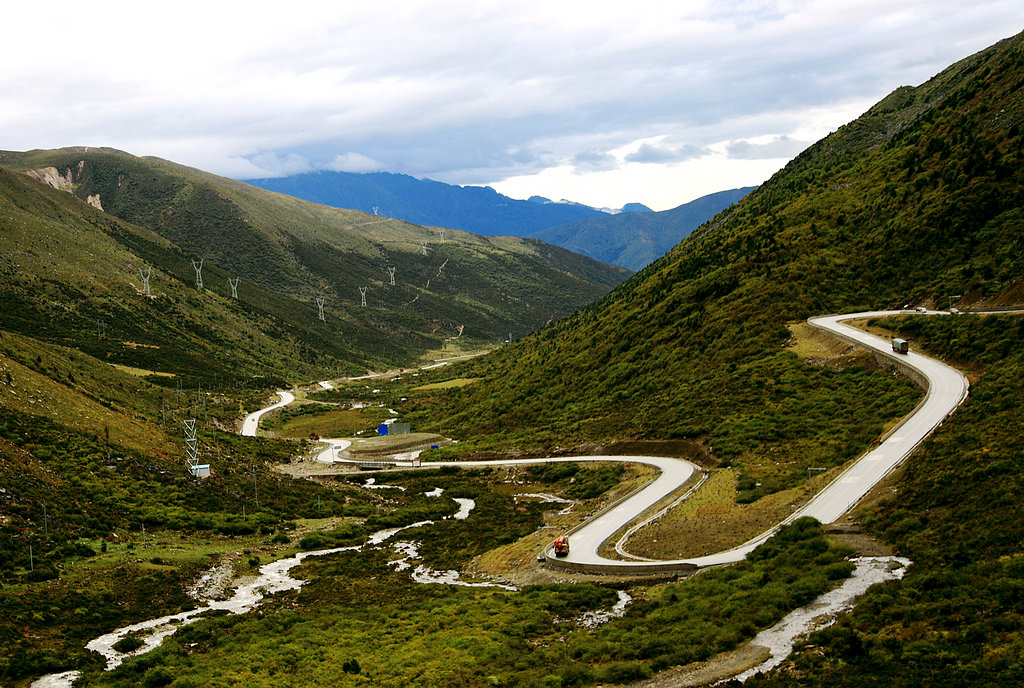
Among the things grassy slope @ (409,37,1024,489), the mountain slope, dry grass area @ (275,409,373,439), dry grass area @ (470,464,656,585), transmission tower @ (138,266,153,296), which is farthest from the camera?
transmission tower @ (138,266,153,296)

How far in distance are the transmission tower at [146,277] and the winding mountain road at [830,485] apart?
484 feet

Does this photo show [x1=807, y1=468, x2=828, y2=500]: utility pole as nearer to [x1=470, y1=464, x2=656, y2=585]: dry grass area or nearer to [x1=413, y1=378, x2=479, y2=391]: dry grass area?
[x1=470, y1=464, x2=656, y2=585]: dry grass area

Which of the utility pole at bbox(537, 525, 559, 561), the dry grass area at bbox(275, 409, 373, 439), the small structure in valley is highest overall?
the utility pole at bbox(537, 525, 559, 561)

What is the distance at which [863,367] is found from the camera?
199ft

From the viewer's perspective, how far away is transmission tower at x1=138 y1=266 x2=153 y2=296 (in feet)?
575

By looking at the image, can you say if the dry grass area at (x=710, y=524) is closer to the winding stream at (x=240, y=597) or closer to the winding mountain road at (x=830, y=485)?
the winding mountain road at (x=830, y=485)

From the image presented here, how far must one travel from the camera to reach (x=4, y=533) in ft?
143

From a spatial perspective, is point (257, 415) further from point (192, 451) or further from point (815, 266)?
point (815, 266)

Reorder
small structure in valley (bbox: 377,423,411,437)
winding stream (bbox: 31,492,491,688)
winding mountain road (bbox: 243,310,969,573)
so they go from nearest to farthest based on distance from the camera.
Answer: winding stream (bbox: 31,492,491,688) < winding mountain road (bbox: 243,310,969,573) < small structure in valley (bbox: 377,423,411,437)

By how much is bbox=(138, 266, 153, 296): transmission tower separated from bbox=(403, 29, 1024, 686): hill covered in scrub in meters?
86.2

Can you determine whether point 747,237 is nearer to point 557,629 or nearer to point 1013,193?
point 1013,193

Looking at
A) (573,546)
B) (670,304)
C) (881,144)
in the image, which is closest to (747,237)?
(670,304)

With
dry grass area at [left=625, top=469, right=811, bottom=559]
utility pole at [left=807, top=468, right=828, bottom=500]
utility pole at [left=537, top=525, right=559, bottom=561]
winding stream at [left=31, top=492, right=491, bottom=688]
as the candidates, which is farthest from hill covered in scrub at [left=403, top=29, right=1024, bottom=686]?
winding stream at [left=31, top=492, right=491, bottom=688]

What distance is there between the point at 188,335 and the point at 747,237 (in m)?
121
